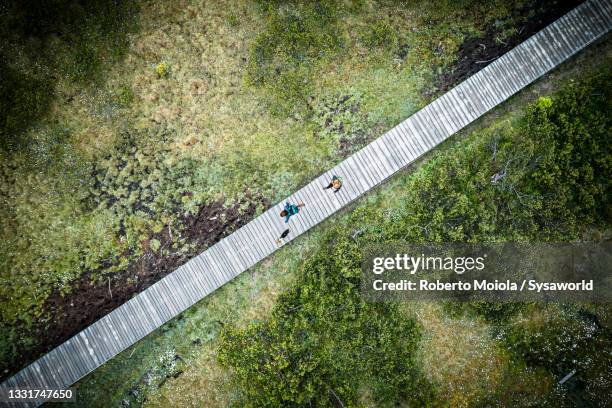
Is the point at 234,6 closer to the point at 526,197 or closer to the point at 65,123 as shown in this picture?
the point at 65,123

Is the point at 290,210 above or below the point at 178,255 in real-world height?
below

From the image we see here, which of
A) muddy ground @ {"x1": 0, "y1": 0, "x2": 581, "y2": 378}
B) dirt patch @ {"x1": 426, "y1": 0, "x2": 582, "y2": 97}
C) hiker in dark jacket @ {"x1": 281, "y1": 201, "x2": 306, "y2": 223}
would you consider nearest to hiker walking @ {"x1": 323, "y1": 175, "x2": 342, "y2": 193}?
hiker in dark jacket @ {"x1": 281, "y1": 201, "x2": 306, "y2": 223}

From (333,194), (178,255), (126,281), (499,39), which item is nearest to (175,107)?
(178,255)

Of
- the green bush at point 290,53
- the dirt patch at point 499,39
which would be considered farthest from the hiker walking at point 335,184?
the dirt patch at point 499,39

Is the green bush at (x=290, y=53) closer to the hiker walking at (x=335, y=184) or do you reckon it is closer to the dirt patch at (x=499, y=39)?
the hiker walking at (x=335, y=184)

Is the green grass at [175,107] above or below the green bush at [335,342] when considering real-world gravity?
above

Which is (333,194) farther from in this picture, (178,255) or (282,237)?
(178,255)
